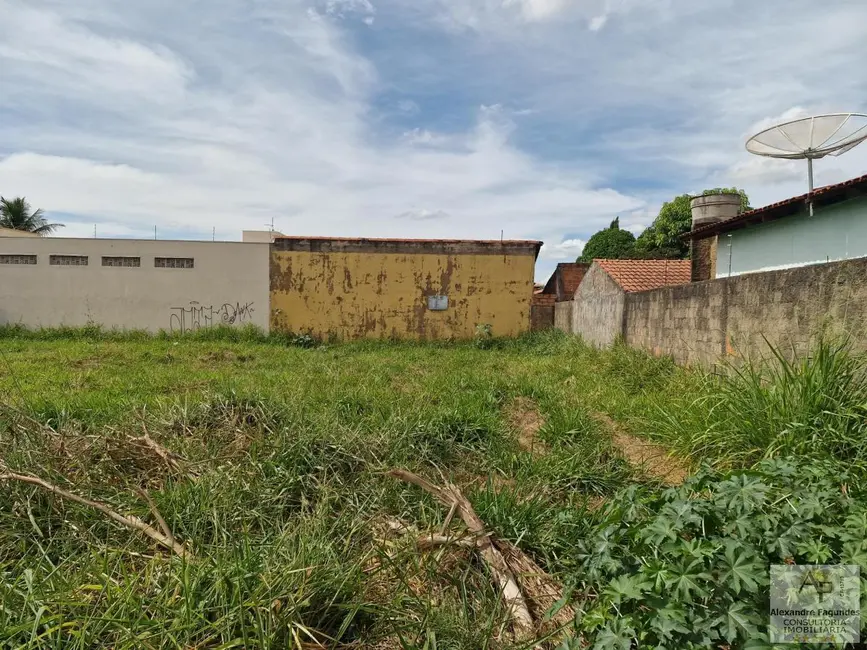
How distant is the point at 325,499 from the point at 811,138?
7.12m

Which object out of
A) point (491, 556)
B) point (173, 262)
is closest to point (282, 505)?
point (491, 556)

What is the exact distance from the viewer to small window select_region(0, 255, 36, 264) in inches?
480

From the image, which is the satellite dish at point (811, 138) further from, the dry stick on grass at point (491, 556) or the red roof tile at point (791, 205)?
the dry stick on grass at point (491, 556)

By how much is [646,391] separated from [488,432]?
7.86 feet

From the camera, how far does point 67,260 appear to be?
1226 cm

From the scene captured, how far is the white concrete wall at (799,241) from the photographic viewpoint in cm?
679

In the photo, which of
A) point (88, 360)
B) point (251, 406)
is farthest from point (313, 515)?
point (88, 360)

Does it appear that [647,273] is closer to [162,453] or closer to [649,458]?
[649,458]

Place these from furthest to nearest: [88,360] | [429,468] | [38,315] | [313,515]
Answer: [38,315]
[88,360]
[429,468]
[313,515]

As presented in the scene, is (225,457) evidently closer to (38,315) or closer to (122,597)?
(122,597)

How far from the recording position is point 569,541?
231cm

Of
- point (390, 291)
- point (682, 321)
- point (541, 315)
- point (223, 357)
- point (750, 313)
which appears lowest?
point (223, 357)

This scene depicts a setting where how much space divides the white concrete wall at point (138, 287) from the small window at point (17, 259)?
0.09 meters

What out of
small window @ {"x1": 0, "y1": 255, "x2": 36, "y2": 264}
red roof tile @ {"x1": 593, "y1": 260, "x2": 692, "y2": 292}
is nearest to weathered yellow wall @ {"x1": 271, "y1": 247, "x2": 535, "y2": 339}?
red roof tile @ {"x1": 593, "y1": 260, "x2": 692, "y2": 292}
